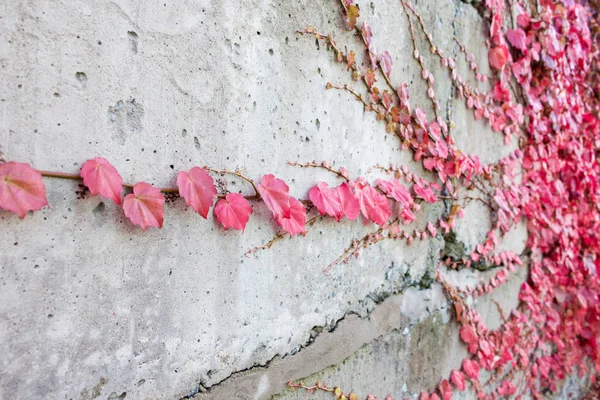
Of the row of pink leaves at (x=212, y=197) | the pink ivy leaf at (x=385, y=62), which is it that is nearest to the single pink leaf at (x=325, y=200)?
the row of pink leaves at (x=212, y=197)

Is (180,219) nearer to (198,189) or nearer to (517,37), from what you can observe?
(198,189)

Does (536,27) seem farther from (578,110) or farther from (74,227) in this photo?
(74,227)

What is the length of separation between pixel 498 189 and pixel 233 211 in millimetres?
1492

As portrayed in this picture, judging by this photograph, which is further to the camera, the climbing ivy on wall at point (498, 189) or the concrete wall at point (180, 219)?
the climbing ivy on wall at point (498, 189)

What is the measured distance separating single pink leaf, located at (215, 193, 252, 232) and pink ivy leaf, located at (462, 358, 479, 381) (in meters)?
1.39

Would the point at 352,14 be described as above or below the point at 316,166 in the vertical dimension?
above

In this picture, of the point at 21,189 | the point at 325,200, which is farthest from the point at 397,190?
the point at 21,189

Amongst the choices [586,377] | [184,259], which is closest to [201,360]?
[184,259]

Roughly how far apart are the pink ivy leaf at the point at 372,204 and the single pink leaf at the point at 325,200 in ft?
0.35

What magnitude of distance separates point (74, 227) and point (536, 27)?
220 centimetres

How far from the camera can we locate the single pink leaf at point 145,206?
82 cm

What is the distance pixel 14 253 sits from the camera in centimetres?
73

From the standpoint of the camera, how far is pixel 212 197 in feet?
3.03

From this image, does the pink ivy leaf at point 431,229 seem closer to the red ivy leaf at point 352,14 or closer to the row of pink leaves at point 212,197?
the row of pink leaves at point 212,197
